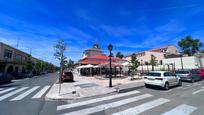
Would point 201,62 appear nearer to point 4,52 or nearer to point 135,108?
point 135,108

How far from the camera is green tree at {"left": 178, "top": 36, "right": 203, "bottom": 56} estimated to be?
59931mm

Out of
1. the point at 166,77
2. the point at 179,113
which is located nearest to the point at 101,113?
the point at 179,113

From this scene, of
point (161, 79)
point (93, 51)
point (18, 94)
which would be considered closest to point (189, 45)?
point (93, 51)

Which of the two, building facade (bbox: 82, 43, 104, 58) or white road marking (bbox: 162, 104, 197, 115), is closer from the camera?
white road marking (bbox: 162, 104, 197, 115)

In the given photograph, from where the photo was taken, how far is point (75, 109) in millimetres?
6605

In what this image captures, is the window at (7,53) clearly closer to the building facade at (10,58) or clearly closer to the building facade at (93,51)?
the building facade at (10,58)

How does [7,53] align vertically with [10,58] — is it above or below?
above

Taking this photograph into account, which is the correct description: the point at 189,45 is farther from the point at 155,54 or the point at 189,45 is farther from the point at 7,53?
the point at 7,53

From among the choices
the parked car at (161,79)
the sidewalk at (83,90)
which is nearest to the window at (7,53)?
the sidewalk at (83,90)

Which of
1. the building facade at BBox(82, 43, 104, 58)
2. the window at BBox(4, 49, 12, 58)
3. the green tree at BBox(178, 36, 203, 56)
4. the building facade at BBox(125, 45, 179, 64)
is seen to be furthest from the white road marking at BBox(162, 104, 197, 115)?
the green tree at BBox(178, 36, 203, 56)

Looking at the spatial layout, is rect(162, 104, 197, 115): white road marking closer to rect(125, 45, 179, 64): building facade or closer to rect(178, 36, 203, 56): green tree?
rect(125, 45, 179, 64): building facade

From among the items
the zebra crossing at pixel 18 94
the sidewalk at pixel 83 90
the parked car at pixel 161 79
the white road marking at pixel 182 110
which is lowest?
the white road marking at pixel 182 110

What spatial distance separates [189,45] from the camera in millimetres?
61156

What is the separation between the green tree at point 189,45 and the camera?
5993 centimetres
